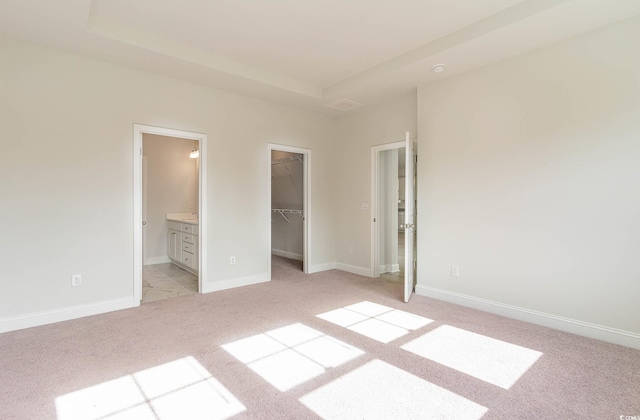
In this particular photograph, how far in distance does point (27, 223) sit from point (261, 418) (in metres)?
2.88

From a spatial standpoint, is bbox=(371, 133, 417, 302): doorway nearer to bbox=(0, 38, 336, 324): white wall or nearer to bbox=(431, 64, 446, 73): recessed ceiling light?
bbox=(431, 64, 446, 73): recessed ceiling light

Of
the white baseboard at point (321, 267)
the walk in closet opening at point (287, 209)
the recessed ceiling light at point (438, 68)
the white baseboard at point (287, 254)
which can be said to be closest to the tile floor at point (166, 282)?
the walk in closet opening at point (287, 209)

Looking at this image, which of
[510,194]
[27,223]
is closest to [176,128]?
[27,223]

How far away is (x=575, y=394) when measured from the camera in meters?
1.90

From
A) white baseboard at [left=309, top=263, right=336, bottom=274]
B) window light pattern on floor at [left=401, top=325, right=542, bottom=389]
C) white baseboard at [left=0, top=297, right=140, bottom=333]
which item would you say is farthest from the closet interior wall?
window light pattern on floor at [left=401, top=325, right=542, bottom=389]

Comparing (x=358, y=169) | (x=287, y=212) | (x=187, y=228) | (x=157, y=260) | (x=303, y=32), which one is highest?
(x=303, y=32)

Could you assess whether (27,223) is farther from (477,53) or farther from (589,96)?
(589,96)

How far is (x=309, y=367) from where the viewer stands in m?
2.20

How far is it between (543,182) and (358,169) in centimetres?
263

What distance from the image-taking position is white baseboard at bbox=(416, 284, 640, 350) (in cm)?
256

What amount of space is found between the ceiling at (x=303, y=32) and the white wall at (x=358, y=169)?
78 centimetres

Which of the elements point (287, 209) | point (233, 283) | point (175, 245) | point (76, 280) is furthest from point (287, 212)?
point (76, 280)

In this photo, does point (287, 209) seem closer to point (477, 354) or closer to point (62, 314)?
point (62, 314)

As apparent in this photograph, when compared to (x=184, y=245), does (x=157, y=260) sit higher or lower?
lower
